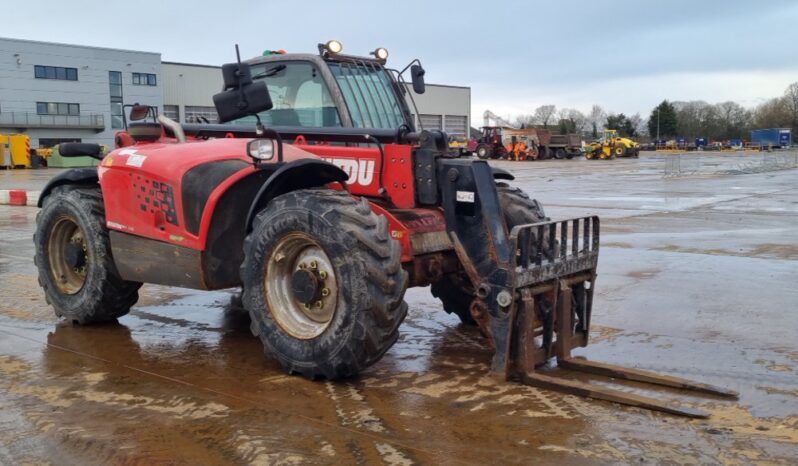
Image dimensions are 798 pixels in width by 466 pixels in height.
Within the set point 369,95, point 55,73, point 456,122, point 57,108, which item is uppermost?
point 55,73

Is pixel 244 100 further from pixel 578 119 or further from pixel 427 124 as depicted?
pixel 578 119

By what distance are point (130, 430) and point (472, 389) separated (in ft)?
6.31

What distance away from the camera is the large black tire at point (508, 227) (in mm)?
5695

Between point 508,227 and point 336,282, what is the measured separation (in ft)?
5.36

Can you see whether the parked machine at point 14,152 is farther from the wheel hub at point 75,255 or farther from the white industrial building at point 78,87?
the wheel hub at point 75,255

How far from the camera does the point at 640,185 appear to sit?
25281 millimetres

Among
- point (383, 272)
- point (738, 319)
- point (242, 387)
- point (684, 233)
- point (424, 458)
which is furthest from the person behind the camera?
point (684, 233)

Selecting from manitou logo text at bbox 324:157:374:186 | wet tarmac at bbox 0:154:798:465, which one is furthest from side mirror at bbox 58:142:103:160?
manitou logo text at bbox 324:157:374:186

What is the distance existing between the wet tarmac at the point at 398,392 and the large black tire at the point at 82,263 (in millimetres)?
191

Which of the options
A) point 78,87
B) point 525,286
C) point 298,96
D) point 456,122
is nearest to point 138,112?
point 298,96

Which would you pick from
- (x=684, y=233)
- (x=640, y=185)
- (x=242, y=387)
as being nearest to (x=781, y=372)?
(x=242, y=387)

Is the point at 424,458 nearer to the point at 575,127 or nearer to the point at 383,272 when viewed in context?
the point at 383,272

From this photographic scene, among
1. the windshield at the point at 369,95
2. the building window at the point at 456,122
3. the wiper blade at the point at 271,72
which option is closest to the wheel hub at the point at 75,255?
the wiper blade at the point at 271,72

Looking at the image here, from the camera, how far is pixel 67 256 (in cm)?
642
